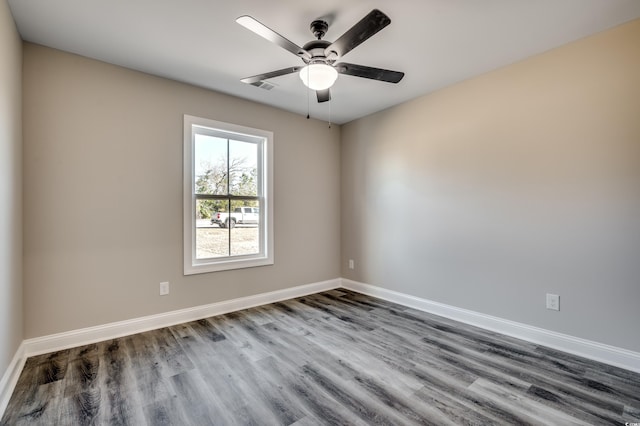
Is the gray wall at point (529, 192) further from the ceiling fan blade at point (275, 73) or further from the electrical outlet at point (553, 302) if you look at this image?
the ceiling fan blade at point (275, 73)

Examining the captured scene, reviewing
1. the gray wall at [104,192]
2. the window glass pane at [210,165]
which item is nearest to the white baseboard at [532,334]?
the gray wall at [104,192]

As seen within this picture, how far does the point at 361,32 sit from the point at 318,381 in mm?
2264

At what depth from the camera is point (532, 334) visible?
8.55ft

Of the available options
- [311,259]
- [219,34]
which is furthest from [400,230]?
[219,34]

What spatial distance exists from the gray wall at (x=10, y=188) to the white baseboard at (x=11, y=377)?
0.05 meters

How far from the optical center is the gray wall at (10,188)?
181cm

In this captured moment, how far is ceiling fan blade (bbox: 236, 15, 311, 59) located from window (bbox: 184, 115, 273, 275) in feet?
5.58

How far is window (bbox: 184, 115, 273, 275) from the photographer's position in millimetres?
3172

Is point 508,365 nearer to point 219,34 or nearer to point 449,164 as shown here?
point 449,164

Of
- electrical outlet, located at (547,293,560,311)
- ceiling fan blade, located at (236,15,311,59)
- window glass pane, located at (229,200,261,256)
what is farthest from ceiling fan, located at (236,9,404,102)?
electrical outlet, located at (547,293,560,311)

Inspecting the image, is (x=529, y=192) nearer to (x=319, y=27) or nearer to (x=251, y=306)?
(x=319, y=27)

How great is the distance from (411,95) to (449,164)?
944mm

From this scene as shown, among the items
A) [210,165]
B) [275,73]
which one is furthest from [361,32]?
[210,165]

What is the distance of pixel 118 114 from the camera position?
2.74 meters
